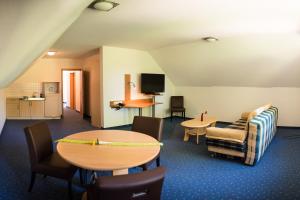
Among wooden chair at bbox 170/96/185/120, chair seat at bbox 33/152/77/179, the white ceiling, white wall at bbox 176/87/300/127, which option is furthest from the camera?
wooden chair at bbox 170/96/185/120

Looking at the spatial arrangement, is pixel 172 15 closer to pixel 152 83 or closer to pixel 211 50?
pixel 211 50

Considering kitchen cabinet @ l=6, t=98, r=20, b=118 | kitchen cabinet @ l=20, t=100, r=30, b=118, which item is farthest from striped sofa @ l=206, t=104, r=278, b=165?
kitchen cabinet @ l=6, t=98, r=20, b=118

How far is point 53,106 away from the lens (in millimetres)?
8102

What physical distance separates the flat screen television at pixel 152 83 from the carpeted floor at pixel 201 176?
2349 mm

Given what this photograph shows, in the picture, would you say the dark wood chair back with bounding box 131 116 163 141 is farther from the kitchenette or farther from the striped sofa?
the kitchenette

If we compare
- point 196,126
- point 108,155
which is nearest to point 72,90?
point 196,126

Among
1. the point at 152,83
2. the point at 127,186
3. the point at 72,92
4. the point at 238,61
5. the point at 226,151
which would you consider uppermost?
the point at 238,61

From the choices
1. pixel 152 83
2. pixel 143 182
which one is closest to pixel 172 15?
pixel 143 182

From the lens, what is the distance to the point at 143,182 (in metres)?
1.34

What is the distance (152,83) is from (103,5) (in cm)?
416

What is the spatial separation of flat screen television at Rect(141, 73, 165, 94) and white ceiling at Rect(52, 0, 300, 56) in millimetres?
1839

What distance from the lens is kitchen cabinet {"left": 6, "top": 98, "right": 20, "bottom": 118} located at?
7801 mm

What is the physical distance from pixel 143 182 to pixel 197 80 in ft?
20.2

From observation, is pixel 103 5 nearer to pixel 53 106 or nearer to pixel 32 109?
pixel 53 106
